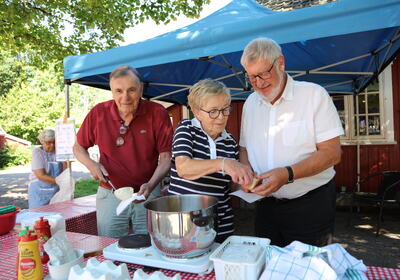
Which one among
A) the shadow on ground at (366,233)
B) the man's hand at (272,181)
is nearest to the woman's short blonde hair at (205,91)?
the man's hand at (272,181)

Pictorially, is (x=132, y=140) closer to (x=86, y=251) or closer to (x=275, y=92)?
(x=86, y=251)

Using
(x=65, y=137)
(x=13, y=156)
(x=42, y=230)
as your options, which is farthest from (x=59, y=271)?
(x=13, y=156)

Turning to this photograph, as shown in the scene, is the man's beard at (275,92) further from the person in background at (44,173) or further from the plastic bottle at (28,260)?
the person in background at (44,173)

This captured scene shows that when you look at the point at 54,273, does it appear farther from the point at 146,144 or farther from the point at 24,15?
the point at 24,15

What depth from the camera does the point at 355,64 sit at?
4.32 meters

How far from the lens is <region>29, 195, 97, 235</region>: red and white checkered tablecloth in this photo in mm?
2658

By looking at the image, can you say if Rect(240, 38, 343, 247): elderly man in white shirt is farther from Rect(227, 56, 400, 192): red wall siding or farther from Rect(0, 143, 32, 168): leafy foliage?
Rect(0, 143, 32, 168): leafy foliage

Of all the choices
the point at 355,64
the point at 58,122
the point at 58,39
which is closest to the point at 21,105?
the point at 58,39

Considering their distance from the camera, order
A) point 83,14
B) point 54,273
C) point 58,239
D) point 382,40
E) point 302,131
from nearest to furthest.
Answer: point 54,273, point 58,239, point 302,131, point 382,40, point 83,14

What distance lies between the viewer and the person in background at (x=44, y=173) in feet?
12.8

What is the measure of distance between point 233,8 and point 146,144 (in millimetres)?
2859

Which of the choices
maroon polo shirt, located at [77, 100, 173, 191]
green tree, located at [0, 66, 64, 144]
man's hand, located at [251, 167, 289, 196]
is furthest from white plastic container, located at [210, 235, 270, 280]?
green tree, located at [0, 66, 64, 144]

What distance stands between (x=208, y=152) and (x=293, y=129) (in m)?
0.46

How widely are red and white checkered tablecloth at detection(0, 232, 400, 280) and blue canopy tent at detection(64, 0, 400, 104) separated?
1.35 meters
